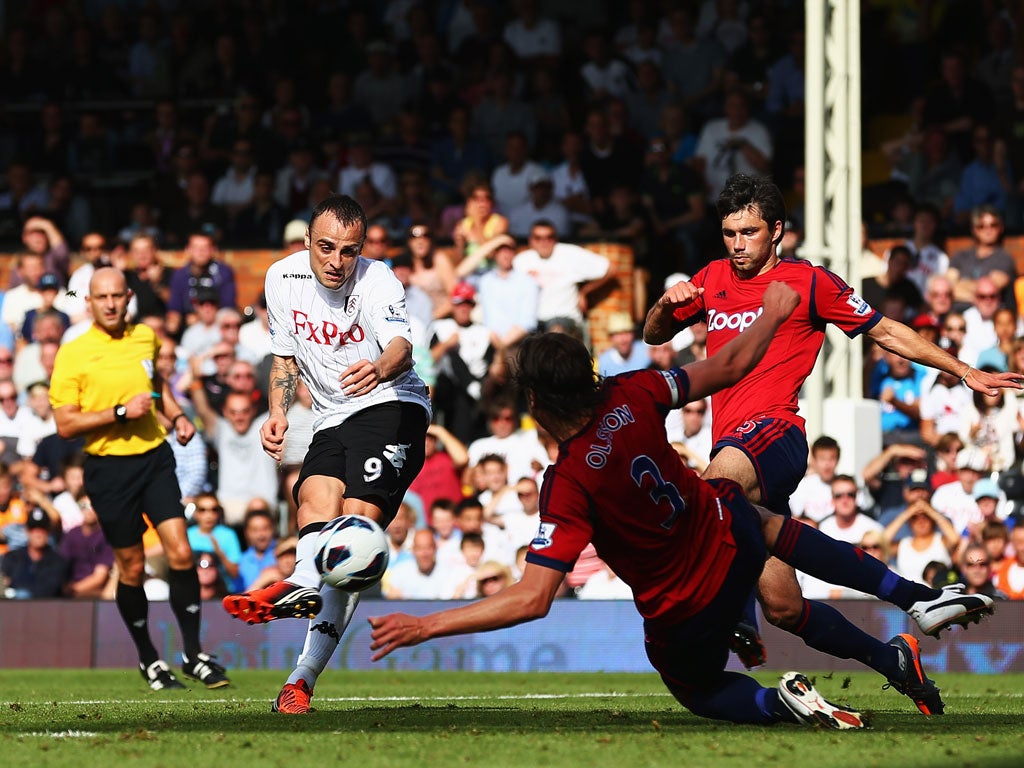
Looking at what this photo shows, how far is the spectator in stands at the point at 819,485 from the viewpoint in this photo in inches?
532

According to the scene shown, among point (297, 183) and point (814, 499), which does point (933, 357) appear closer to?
point (814, 499)

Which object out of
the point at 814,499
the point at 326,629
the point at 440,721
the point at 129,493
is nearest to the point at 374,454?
the point at 326,629

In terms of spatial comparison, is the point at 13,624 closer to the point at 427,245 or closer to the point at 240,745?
the point at 427,245

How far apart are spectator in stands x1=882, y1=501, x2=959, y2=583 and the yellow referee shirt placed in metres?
5.80

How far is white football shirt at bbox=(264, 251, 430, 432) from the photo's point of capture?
8180 millimetres

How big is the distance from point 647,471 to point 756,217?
7.79ft

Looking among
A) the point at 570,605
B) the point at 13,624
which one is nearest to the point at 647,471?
the point at 570,605

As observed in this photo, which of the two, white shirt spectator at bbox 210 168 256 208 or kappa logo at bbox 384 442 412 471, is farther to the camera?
white shirt spectator at bbox 210 168 256 208

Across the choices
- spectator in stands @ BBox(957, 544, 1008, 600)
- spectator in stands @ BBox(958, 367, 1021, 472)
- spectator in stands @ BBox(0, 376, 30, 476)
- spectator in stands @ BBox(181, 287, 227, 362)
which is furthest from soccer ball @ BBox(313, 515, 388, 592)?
spectator in stands @ BBox(0, 376, 30, 476)

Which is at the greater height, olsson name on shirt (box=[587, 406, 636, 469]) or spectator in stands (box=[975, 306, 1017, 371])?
spectator in stands (box=[975, 306, 1017, 371])

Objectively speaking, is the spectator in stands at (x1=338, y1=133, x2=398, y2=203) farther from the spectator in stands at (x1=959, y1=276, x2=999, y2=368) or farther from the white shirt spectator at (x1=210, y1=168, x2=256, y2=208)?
the spectator in stands at (x1=959, y1=276, x2=999, y2=368)

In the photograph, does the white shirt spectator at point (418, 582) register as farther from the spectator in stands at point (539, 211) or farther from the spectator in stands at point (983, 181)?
the spectator in stands at point (983, 181)

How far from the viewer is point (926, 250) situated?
52.1ft

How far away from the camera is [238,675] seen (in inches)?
488
